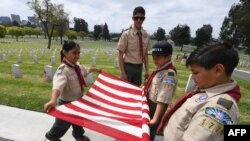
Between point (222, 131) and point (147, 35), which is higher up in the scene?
point (147, 35)

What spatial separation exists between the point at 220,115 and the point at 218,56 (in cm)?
34

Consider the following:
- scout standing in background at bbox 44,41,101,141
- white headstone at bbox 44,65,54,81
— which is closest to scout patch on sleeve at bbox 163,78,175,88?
scout standing in background at bbox 44,41,101,141

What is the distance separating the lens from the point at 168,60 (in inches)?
115

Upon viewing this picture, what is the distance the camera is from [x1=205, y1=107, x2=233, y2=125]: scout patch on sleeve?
1.47 m

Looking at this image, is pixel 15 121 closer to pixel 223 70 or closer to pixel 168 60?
pixel 168 60

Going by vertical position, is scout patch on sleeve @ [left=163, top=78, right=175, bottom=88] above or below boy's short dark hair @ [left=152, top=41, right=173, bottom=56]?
below

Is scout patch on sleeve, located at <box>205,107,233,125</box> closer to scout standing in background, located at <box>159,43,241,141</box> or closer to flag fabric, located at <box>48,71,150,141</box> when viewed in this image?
scout standing in background, located at <box>159,43,241,141</box>

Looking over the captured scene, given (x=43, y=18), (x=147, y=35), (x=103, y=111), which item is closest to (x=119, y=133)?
(x=103, y=111)

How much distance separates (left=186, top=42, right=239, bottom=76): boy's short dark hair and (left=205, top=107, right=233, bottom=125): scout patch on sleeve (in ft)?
0.88

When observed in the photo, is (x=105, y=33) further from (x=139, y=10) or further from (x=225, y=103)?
(x=225, y=103)

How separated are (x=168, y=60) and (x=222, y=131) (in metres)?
1.51

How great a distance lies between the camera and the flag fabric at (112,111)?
2506 mm

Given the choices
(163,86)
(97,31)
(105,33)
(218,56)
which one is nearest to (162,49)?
(163,86)

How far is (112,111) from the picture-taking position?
305 cm
